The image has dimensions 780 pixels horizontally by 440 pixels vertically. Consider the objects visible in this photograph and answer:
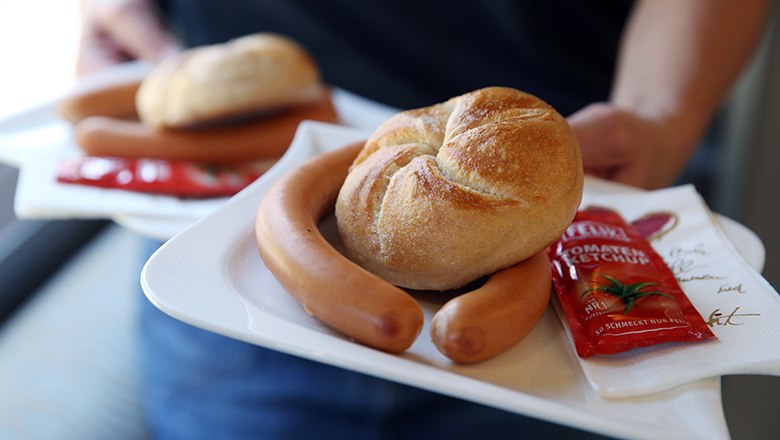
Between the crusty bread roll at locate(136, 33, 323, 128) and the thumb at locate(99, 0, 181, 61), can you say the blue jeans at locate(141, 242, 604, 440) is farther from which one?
the thumb at locate(99, 0, 181, 61)

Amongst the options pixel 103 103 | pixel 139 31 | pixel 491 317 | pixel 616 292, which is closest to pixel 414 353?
pixel 491 317

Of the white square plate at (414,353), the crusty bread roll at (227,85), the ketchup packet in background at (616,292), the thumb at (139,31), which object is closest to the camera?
the white square plate at (414,353)

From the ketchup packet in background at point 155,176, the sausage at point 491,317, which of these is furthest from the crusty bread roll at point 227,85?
the sausage at point 491,317

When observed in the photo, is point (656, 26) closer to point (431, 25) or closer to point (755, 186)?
point (431, 25)

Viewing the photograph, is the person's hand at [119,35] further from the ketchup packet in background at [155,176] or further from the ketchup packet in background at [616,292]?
the ketchup packet in background at [616,292]

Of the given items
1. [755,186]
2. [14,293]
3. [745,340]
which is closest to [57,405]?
[14,293]

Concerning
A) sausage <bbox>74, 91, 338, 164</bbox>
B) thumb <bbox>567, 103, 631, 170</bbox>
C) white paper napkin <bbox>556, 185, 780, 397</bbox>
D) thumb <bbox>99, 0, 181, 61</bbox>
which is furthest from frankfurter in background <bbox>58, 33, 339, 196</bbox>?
white paper napkin <bbox>556, 185, 780, 397</bbox>
